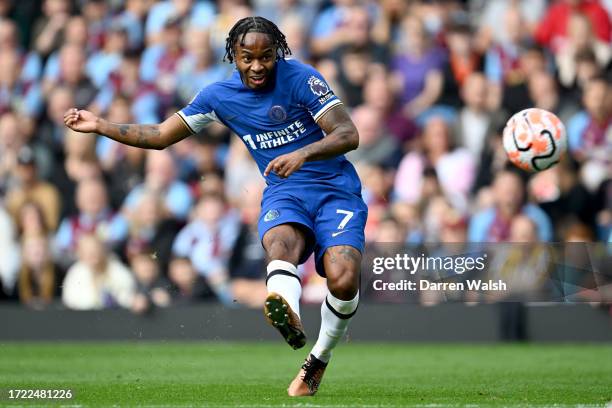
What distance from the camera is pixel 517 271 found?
40.8 feet

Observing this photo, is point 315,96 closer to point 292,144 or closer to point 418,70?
point 292,144

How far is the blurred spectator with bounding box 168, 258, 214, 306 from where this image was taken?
15.4 meters

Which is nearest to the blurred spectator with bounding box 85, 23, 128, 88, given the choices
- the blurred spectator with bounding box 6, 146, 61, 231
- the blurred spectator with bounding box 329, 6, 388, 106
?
the blurred spectator with bounding box 6, 146, 61, 231

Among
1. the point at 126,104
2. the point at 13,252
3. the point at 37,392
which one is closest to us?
the point at 37,392

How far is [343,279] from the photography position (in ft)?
29.2

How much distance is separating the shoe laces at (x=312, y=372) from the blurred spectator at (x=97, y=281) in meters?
6.33

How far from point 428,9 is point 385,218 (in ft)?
13.0

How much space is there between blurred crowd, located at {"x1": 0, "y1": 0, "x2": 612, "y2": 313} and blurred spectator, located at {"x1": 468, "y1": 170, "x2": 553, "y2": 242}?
0.03 m

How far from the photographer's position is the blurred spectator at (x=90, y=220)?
16281 millimetres

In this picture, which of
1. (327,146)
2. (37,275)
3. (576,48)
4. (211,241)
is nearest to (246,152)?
(211,241)

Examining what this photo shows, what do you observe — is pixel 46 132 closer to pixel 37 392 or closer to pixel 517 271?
pixel 517 271

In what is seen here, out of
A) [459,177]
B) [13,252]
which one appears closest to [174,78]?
[13,252]

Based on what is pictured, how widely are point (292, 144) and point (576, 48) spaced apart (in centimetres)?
790

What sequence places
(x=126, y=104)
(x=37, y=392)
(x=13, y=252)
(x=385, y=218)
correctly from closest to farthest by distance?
1. (x=37, y=392)
2. (x=385, y=218)
3. (x=13, y=252)
4. (x=126, y=104)
